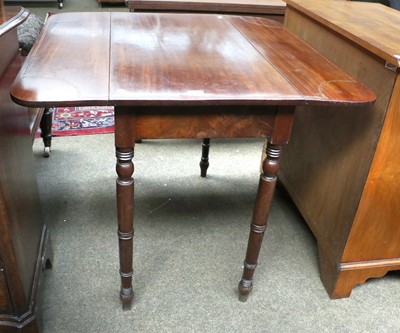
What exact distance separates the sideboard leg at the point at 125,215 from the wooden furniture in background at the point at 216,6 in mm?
1128

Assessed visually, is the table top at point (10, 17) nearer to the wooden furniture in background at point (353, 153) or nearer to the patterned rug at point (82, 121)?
the wooden furniture in background at point (353, 153)

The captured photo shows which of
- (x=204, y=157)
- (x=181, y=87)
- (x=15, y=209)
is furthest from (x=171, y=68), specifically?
(x=204, y=157)

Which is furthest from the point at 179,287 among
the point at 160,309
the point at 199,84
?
the point at 199,84

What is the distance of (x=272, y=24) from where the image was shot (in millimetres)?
1532

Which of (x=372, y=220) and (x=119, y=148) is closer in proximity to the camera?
(x=119, y=148)

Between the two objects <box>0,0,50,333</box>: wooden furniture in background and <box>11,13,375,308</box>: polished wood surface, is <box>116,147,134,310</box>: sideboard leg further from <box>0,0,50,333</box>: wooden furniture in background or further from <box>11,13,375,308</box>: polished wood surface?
<box>0,0,50,333</box>: wooden furniture in background

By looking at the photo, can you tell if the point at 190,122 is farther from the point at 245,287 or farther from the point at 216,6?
the point at 216,6

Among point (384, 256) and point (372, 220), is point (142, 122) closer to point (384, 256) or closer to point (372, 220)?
point (372, 220)

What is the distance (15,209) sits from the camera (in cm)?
99

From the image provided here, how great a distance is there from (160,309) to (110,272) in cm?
23

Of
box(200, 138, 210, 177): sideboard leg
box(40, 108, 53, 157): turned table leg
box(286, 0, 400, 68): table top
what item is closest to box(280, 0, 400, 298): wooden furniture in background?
box(286, 0, 400, 68): table top

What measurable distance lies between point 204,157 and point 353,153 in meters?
0.78

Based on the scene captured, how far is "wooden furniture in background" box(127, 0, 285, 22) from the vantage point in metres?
1.93

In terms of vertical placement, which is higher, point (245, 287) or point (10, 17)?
point (10, 17)
